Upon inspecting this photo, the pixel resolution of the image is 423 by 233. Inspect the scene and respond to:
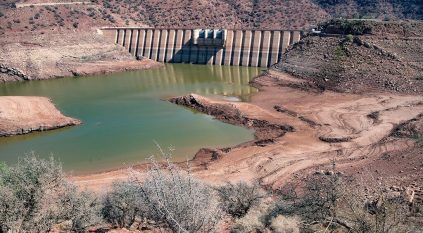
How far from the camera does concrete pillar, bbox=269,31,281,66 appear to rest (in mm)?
64312

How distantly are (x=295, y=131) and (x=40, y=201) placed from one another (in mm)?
24574

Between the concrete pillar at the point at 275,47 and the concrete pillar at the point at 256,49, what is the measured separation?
205 cm

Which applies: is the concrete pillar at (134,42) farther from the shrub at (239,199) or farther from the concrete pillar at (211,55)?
the shrub at (239,199)

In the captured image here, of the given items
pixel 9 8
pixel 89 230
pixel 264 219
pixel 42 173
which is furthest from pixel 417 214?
pixel 9 8

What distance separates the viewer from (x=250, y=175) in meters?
27.1

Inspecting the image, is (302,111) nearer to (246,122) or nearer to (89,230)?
(246,122)

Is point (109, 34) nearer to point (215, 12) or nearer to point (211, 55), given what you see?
point (211, 55)

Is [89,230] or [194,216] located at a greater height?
[194,216]

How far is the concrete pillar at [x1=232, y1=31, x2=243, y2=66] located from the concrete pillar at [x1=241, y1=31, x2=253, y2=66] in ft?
2.07

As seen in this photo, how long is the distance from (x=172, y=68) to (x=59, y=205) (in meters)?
53.9

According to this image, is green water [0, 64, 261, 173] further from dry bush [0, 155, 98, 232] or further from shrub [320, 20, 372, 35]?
dry bush [0, 155, 98, 232]

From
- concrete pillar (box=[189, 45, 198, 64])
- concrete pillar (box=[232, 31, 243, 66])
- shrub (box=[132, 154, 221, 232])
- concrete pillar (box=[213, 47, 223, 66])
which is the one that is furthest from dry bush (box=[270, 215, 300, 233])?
concrete pillar (box=[189, 45, 198, 64])

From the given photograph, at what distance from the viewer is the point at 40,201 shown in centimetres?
1374

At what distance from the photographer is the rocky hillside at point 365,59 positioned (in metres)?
46.9
